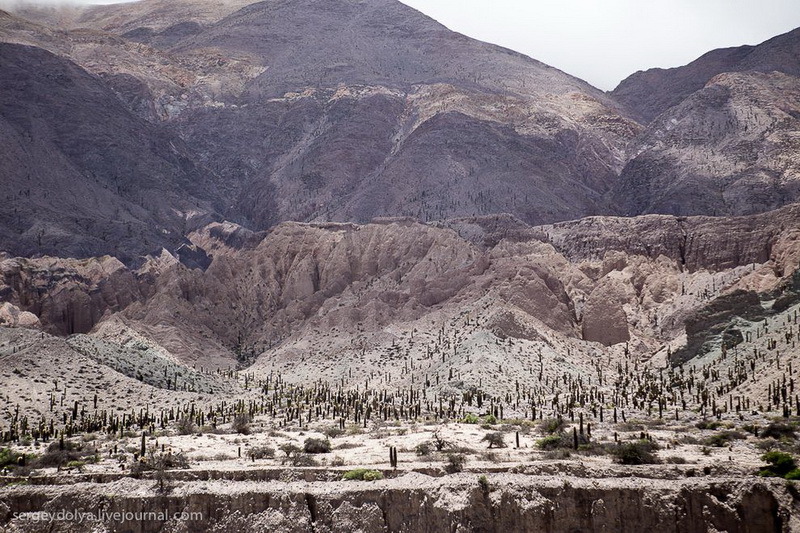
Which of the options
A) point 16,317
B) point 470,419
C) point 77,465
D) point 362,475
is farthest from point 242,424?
point 16,317

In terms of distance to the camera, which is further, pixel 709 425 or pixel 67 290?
pixel 67 290

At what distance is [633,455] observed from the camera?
146 feet

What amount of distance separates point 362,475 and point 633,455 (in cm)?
1341

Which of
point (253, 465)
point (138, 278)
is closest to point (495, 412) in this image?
point (253, 465)

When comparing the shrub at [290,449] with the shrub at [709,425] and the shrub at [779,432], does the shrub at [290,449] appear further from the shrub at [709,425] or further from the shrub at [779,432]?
the shrub at [779,432]

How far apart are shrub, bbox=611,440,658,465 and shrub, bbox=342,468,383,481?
12086 mm

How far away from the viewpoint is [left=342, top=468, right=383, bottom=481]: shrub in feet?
136

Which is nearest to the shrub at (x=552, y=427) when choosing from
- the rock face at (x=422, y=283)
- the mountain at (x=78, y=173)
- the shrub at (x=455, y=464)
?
the shrub at (x=455, y=464)

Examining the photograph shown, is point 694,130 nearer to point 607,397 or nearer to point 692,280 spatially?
point 692,280

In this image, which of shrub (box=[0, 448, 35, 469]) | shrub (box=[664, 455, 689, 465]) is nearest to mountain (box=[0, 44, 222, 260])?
shrub (box=[0, 448, 35, 469])

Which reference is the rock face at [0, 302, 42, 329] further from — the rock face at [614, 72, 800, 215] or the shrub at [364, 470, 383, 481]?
the rock face at [614, 72, 800, 215]

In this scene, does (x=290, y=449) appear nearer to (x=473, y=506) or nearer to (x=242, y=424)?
(x=242, y=424)

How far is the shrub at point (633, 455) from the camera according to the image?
44312 mm

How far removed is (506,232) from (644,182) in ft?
182
